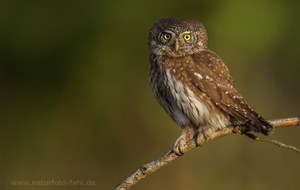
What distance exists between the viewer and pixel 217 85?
6.16m

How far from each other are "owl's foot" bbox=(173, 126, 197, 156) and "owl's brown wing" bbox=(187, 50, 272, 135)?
0.29 meters

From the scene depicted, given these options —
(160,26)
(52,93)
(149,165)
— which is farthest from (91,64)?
(149,165)

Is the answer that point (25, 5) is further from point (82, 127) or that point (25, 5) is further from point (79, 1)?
point (82, 127)

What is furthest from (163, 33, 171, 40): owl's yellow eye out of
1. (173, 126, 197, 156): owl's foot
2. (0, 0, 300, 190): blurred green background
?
(0, 0, 300, 190): blurred green background

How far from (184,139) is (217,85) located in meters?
0.48

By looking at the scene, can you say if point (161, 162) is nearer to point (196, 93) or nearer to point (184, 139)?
point (184, 139)

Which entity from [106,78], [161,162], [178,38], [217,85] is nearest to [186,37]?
[178,38]

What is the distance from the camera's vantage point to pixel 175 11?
11703mm

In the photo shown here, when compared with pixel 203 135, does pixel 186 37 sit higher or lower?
higher

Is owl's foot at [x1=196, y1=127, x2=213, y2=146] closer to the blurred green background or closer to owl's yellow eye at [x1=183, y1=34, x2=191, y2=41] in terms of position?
owl's yellow eye at [x1=183, y1=34, x2=191, y2=41]

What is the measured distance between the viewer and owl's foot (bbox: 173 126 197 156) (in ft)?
18.7

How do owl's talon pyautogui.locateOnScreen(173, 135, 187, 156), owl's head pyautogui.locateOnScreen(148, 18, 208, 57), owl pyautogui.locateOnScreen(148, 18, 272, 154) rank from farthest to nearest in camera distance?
owl's head pyautogui.locateOnScreen(148, 18, 208, 57) → owl pyautogui.locateOnScreen(148, 18, 272, 154) → owl's talon pyautogui.locateOnScreen(173, 135, 187, 156)

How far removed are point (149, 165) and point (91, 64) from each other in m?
6.59

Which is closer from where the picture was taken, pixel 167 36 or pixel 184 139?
pixel 184 139
